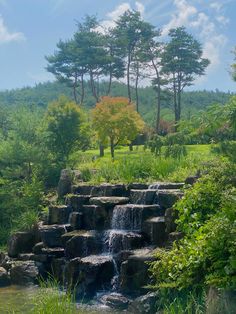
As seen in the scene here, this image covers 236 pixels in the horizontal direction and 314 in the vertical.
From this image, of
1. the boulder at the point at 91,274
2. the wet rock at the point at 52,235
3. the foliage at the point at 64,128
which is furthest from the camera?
the foliage at the point at 64,128

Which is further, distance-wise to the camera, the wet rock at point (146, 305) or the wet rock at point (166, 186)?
the wet rock at point (166, 186)

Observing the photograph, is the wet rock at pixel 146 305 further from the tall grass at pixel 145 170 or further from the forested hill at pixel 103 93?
the forested hill at pixel 103 93

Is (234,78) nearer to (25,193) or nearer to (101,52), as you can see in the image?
(25,193)

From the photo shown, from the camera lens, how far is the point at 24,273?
46.0 feet

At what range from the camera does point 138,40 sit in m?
39.2

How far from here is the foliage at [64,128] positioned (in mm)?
22328

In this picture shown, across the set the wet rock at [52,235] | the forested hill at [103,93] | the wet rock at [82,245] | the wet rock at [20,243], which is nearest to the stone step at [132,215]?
the wet rock at [82,245]

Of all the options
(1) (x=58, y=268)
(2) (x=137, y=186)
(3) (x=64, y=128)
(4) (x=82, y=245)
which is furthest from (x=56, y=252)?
(3) (x=64, y=128)

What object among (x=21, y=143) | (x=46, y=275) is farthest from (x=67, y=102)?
(x=46, y=275)

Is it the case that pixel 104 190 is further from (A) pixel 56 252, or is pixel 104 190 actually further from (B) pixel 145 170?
(A) pixel 56 252

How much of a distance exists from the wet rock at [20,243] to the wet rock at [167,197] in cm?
431

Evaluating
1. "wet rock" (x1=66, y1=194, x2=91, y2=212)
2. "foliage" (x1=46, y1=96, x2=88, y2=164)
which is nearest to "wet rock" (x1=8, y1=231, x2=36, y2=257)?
"wet rock" (x1=66, y1=194, x2=91, y2=212)

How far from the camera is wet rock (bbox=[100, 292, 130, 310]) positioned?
11038 millimetres

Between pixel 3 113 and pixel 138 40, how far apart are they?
36.3 ft
